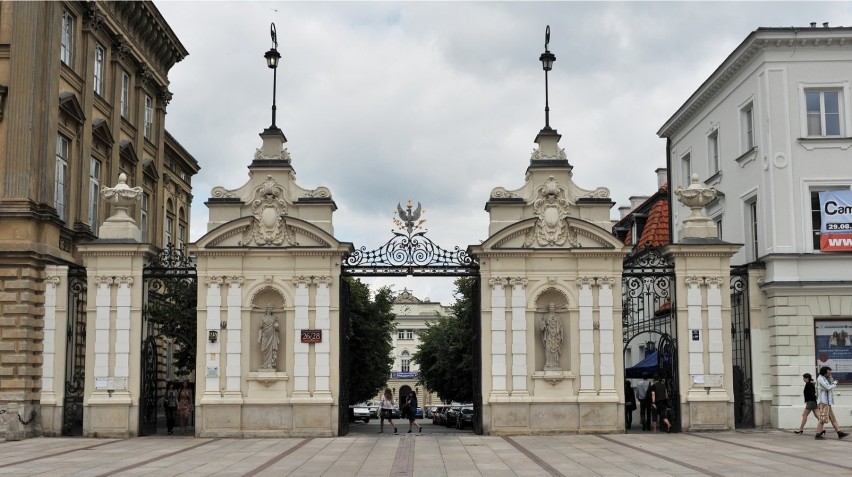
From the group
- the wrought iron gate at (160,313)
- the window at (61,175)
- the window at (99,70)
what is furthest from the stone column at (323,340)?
the window at (99,70)

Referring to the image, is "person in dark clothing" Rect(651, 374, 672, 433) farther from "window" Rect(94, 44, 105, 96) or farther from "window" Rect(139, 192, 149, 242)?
"window" Rect(139, 192, 149, 242)

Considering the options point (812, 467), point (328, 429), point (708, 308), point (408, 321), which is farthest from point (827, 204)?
point (408, 321)

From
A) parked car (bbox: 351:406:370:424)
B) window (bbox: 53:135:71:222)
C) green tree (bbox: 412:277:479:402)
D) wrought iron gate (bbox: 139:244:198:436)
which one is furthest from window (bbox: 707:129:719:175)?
parked car (bbox: 351:406:370:424)

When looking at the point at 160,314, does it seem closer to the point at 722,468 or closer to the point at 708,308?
the point at 708,308

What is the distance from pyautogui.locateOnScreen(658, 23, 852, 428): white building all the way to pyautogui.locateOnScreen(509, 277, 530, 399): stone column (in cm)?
516

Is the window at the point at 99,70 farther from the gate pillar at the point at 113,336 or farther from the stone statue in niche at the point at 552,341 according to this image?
the stone statue in niche at the point at 552,341

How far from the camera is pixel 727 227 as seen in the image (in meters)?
31.4

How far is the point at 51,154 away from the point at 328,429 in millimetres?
10720

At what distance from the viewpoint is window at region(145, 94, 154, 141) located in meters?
39.7

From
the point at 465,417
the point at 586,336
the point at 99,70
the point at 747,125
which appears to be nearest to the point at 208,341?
the point at 586,336

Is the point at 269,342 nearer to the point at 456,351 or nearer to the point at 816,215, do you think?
the point at 816,215

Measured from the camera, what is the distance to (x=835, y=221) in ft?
88.7

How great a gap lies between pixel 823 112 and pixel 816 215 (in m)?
2.98

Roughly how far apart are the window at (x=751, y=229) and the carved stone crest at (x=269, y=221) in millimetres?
13192
